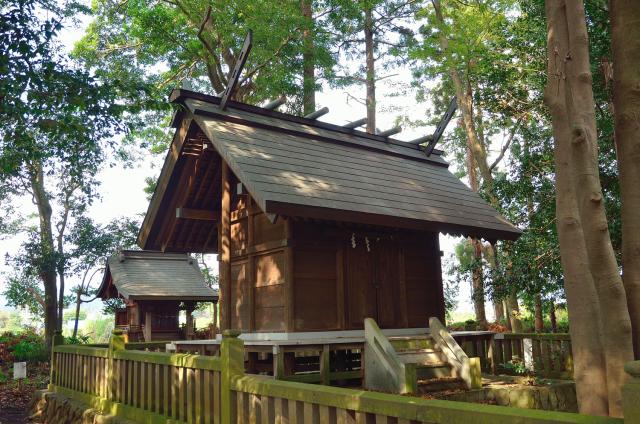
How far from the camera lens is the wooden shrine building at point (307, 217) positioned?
10039mm

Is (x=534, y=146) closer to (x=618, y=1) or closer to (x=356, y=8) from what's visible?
(x=618, y=1)

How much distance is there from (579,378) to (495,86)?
10.2 m

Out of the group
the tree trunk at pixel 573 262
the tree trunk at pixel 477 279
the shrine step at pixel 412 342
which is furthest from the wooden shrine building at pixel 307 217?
the tree trunk at pixel 573 262

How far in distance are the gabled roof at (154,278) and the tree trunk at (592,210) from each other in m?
21.6

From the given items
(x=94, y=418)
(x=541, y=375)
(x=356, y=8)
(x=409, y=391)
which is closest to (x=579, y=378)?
(x=409, y=391)

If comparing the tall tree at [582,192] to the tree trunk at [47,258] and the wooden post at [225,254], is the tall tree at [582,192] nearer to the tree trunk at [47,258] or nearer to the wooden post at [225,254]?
the wooden post at [225,254]

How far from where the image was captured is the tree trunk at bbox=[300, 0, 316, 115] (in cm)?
2288

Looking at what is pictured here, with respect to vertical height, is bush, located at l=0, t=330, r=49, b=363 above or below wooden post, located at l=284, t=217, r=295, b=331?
below

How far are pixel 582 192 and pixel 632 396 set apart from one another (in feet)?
10.9

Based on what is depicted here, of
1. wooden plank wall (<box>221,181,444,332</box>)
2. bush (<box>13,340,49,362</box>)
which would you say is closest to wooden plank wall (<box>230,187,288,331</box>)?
wooden plank wall (<box>221,181,444,332</box>)

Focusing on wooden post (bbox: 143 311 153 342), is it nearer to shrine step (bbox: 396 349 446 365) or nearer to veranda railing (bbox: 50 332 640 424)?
veranda railing (bbox: 50 332 640 424)

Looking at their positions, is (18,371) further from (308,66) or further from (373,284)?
(308,66)

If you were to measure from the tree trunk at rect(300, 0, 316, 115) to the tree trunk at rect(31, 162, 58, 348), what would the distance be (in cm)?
1266

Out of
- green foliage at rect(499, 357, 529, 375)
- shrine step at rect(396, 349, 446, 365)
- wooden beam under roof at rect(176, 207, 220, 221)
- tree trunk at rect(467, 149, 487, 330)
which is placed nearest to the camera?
shrine step at rect(396, 349, 446, 365)
